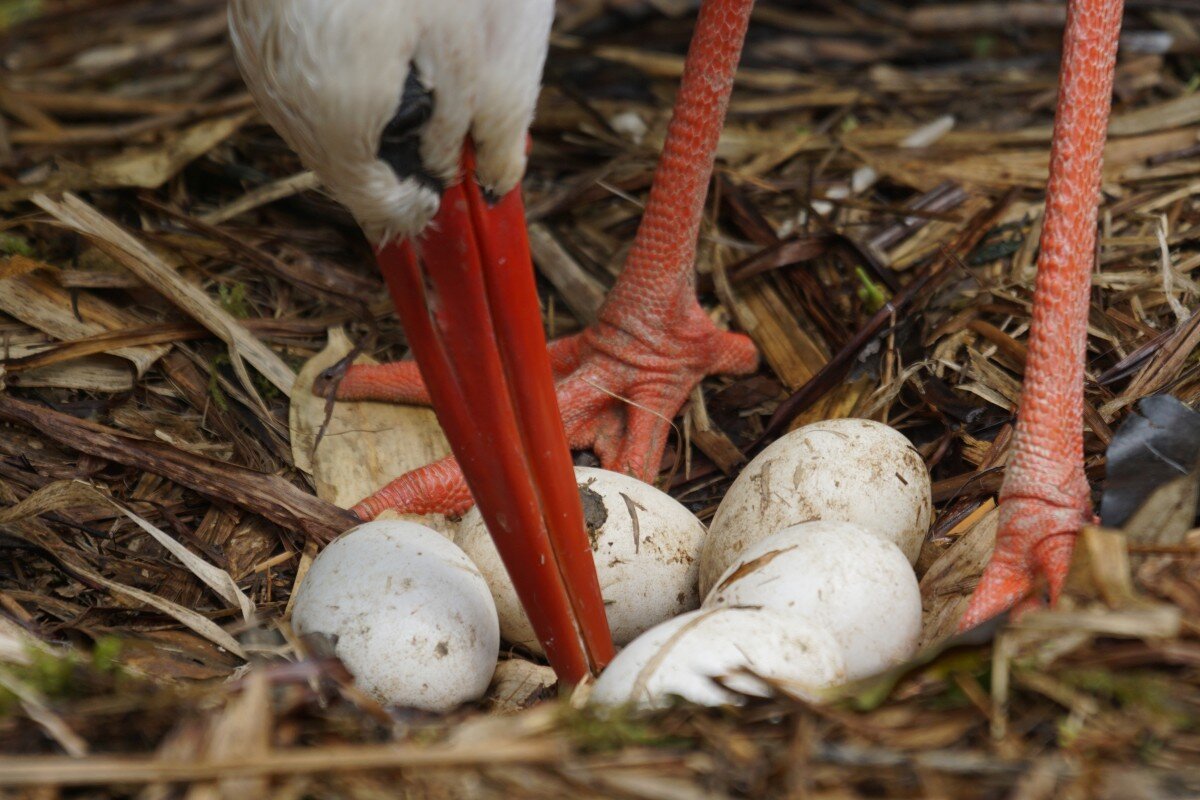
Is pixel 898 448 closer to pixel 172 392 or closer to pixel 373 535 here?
pixel 373 535

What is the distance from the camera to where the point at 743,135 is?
3.58 m

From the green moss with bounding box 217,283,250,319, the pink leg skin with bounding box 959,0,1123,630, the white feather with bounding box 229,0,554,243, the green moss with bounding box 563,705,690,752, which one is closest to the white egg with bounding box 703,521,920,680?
the pink leg skin with bounding box 959,0,1123,630

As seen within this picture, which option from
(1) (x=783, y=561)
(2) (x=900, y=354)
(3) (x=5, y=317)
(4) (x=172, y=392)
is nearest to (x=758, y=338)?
(2) (x=900, y=354)

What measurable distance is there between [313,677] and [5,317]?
1627 millimetres

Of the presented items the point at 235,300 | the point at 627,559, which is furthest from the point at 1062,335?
the point at 235,300

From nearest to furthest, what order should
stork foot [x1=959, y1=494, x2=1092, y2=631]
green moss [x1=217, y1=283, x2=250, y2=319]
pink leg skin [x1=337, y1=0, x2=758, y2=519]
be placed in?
1. stork foot [x1=959, y1=494, x2=1092, y2=631]
2. pink leg skin [x1=337, y1=0, x2=758, y2=519]
3. green moss [x1=217, y1=283, x2=250, y2=319]

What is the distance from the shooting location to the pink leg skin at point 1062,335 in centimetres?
209

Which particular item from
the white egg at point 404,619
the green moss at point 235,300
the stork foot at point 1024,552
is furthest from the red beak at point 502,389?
the green moss at point 235,300

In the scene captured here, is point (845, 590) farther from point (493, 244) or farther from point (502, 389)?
point (493, 244)

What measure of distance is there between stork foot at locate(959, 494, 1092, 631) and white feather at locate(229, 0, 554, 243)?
1027 millimetres

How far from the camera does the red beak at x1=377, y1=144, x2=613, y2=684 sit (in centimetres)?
178

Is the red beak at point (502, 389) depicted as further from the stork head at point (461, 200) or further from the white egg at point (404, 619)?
the white egg at point (404, 619)

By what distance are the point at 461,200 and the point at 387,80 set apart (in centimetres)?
23

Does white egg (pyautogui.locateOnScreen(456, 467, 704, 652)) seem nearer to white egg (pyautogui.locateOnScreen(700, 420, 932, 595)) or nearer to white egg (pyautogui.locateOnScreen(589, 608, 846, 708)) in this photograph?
white egg (pyautogui.locateOnScreen(700, 420, 932, 595))
